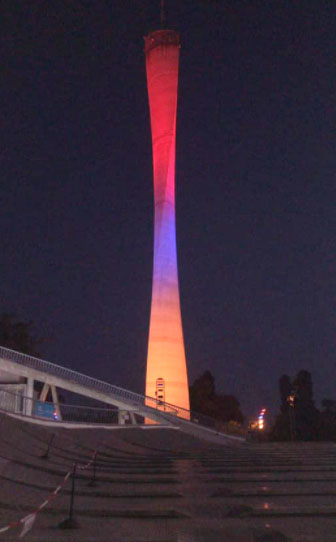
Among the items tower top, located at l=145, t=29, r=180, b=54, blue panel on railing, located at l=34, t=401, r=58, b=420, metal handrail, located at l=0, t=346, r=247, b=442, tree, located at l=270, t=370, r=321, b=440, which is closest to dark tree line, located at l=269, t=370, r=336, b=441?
tree, located at l=270, t=370, r=321, b=440

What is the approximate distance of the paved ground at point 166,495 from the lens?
5.96m

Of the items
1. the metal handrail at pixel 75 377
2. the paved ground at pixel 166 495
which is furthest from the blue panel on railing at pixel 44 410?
the metal handrail at pixel 75 377

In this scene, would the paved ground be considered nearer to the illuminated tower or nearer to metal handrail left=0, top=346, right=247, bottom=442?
metal handrail left=0, top=346, right=247, bottom=442

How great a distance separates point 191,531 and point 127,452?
11096 mm

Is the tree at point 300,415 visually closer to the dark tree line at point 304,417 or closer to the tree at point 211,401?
the dark tree line at point 304,417

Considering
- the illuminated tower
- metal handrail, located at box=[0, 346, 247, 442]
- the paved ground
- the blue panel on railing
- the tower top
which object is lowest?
the paved ground

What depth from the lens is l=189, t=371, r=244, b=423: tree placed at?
4431cm

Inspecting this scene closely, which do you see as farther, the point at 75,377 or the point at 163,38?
the point at 163,38

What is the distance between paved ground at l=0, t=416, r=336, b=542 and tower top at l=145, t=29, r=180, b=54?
27228 millimetres

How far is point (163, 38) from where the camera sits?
34469 mm

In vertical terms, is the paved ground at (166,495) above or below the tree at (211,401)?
below

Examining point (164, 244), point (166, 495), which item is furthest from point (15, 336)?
point (166, 495)

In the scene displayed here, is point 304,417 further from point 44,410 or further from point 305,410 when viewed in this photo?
point 44,410

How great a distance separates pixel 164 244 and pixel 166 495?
2295cm
